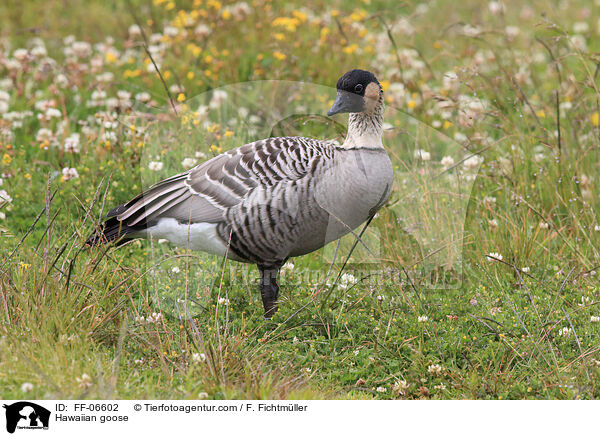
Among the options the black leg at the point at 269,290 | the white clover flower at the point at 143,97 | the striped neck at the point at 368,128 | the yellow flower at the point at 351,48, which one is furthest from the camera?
the yellow flower at the point at 351,48

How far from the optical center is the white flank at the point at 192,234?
5.41 m

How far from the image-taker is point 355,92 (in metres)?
5.26

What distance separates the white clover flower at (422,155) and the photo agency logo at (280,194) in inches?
0.5

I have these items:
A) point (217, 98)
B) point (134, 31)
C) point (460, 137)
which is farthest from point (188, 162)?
point (134, 31)

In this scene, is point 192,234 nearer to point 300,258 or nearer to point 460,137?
point 300,258

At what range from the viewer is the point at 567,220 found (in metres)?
6.77

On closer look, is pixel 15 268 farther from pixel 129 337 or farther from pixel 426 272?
pixel 426 272

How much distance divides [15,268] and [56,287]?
31.7 inches

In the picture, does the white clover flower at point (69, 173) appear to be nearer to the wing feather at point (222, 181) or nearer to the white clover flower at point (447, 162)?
the wing feather at point (222, 181)

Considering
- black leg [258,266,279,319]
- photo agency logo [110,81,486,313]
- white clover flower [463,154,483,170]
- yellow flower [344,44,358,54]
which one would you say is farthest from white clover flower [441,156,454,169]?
yellow flower [344,44,358,54]

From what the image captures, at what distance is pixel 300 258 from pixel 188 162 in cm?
138

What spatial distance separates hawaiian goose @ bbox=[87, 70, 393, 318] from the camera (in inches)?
205

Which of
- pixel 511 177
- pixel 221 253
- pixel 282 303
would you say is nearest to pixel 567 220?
pixel 511 177

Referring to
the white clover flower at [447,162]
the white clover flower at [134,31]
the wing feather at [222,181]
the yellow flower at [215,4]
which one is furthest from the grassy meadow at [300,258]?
the white clover flower at [134,31]
